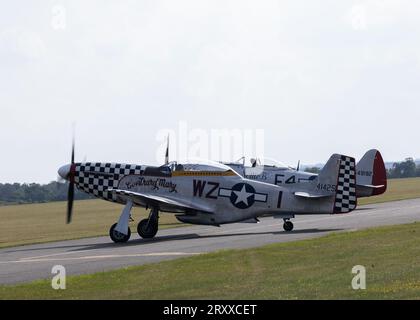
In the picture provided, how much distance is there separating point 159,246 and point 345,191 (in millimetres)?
6559


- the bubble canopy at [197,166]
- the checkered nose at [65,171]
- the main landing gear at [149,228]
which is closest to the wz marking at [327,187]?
the bubble canopy at [197,166]

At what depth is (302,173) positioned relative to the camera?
38.2 m

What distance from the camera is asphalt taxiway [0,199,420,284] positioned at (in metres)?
20.3

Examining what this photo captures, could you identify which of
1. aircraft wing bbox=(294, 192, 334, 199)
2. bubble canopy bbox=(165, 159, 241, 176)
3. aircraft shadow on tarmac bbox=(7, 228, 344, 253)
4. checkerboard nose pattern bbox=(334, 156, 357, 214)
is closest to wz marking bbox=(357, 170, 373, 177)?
aircraft shadow on tarmac bbox=(7, 228, 344, 253)

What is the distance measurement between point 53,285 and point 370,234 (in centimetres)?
A: 1072

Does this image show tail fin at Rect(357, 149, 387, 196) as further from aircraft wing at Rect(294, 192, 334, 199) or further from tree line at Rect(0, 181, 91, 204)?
tree line at Rect(0, 181, 91, 204)

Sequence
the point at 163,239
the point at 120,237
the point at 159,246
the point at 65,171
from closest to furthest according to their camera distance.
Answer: the point at 159,246 < the point at 120,237 < the point at 163,239 < the point at 65,171

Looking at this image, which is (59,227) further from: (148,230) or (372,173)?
(148,230)

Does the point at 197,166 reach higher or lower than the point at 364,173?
lower

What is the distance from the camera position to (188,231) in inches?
1273

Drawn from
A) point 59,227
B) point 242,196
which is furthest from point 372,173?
point 59,227

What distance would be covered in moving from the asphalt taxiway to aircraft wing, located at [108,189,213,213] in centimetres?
98
